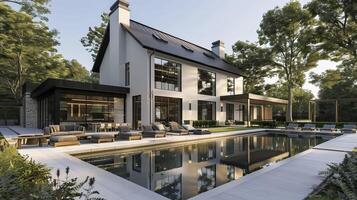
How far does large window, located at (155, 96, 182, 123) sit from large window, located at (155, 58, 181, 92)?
1019 millimetres

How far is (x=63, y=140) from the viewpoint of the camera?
1033 cm

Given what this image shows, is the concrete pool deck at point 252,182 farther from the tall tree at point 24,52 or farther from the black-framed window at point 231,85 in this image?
the tall tree at point 24,52

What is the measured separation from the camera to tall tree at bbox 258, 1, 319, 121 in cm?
2356

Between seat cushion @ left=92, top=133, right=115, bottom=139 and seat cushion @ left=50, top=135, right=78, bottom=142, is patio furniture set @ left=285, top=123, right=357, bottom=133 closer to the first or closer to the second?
seat cushion @ left=92, top=133, right=115, bottom=139

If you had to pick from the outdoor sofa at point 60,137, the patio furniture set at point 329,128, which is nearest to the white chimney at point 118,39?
the outdoor sofa at point 60,137

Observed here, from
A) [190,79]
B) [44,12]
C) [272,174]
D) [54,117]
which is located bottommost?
[272,174]

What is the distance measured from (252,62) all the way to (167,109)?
14.9 metres

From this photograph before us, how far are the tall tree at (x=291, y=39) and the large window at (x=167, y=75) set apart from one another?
42.4 feet

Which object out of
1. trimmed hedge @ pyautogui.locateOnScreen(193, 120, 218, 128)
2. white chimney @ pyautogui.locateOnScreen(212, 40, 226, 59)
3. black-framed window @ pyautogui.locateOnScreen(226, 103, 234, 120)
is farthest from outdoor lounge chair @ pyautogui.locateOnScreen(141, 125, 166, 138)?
white chimney @ pyautogui.locateOnScreen(212, 40, 226, 59)

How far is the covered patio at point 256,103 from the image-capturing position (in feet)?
76.3


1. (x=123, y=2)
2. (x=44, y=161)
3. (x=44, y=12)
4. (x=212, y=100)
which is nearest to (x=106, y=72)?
(x=123, y=2)

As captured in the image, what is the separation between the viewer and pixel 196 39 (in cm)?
2922

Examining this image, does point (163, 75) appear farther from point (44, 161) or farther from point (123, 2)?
point (44, 161)

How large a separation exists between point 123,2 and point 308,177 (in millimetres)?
19033
